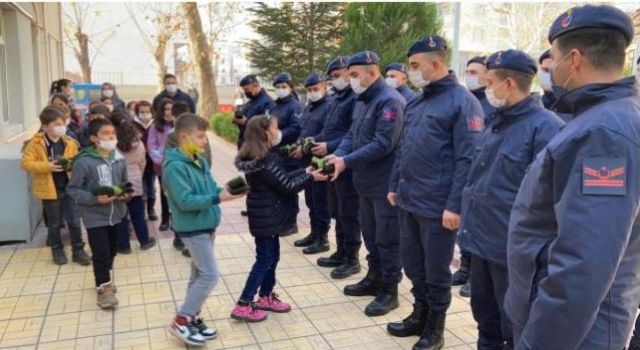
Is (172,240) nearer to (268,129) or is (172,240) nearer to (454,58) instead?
(268,129)

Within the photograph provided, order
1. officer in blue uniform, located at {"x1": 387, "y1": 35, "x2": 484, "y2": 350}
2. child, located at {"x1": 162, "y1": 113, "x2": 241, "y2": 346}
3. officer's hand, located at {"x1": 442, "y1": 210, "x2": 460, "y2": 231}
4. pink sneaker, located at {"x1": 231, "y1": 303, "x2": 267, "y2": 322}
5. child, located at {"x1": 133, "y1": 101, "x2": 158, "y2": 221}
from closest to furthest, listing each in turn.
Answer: officer's hand, located at {"x1": 442, "y1": 210, "x2": 460, "y2": 231}, officer in blue uniform, located at {"x1": 387, "y1": 35, "x2": 484, "y2": 350}, child, located at {"x1": 162, "y1": 113, "x2": 241, "y2": 346}, pink sneaker, located at {"x1": 231, "y1": 303, "x2": 267, "y2": 322}, child, located at {"x1": 133, "y1": 101, "x2": 158, "y2": 221}

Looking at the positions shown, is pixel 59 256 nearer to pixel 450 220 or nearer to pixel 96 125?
pixel 96 125

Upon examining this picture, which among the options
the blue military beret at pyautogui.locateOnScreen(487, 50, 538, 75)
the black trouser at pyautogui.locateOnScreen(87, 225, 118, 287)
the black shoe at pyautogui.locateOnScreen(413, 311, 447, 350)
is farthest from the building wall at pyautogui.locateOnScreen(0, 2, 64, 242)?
the blue military beret at pyautogui.locateOnScreen(487, 50, 538, 75)

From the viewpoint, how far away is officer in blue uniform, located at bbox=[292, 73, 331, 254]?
589 cm

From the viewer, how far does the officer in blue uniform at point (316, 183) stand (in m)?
5.89

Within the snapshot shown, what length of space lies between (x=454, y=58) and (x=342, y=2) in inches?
162

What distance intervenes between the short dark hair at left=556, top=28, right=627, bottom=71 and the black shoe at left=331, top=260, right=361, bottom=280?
12.1ft

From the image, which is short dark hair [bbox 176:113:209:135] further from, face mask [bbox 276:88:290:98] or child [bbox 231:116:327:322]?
face mask [bbox 276:88:290:98]

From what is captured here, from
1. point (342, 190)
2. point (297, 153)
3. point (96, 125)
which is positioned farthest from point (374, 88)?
point (96, 125)

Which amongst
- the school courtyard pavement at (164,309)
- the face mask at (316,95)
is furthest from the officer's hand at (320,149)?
the school courtyard pavement at (164,309)

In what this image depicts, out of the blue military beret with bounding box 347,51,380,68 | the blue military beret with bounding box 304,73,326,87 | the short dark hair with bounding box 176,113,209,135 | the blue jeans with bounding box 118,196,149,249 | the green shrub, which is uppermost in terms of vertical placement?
the blue military beret with bounding box 347,51,380,68

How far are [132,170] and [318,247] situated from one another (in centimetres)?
225

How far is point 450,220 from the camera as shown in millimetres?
3215

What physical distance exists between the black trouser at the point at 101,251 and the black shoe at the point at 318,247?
2.21 metres
